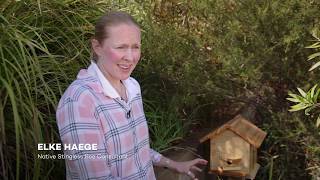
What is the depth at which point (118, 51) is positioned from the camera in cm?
181

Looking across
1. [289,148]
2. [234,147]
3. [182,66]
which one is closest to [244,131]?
[234,147]

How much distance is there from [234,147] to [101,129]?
106 centimetres

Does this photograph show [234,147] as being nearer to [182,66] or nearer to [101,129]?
[182,66]

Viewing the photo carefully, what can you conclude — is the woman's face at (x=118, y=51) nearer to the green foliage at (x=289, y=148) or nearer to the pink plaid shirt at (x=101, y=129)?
the pink plaid shirt at (x=101, y=129)

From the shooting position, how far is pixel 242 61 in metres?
2.77

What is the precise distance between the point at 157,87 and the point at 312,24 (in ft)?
3.75

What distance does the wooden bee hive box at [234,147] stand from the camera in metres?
2.57

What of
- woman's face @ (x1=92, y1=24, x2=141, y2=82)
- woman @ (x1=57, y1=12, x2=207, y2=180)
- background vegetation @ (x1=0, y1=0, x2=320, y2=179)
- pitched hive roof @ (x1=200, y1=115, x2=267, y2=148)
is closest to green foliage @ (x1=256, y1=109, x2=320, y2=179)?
background vegetation @ (x1=0, y1=0, x2=320, y2=179)

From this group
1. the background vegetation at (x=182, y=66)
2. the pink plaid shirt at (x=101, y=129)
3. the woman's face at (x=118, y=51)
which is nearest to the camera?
the pink plaid shirt at (x=101, y=129)

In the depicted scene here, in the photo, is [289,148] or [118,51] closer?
[118,51]

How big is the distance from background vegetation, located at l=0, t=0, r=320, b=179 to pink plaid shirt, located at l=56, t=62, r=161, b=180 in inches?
23.2

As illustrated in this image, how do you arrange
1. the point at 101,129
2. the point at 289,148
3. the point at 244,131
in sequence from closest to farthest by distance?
the point at 101,129, the point at 244,131, the point at 289,148

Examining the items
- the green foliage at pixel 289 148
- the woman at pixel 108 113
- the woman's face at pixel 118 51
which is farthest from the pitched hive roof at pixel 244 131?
the woman's face at pixel 118 51

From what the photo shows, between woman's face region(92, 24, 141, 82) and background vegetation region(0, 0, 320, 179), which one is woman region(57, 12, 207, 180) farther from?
background vegetation region(0, 0, 320, 179)
